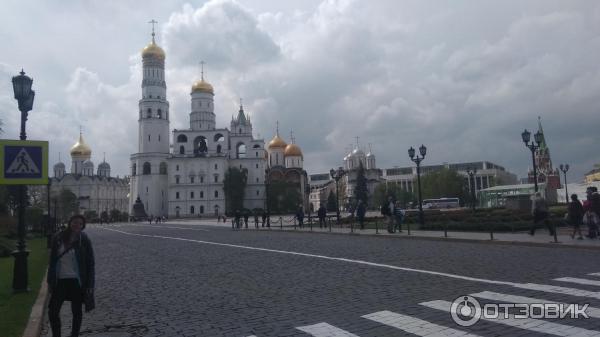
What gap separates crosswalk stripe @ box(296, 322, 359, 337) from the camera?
6293 millimetres

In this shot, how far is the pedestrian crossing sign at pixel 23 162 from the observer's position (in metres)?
10.1

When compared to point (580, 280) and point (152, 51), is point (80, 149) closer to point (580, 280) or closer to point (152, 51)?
point (152, 51)

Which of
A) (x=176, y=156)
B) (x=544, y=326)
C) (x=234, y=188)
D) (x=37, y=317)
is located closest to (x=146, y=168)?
(x=176, y=156)

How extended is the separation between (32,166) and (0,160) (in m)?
0.61

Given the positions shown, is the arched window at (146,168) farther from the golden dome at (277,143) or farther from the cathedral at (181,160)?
the golden dome at (277,143)

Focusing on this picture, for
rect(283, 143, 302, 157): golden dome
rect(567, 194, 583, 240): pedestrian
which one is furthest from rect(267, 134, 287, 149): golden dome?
rect(567, 194, 583, 240): pedestrian

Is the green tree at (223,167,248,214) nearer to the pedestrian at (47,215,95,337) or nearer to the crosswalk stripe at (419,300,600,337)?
the pedestrian at (47,215,95,337)

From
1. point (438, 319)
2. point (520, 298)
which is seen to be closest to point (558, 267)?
point (520, 298)

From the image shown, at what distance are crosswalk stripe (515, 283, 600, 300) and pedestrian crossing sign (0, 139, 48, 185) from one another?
10000mm

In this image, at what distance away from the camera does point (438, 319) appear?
6.82 m

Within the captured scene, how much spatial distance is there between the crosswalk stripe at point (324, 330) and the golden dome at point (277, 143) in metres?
112

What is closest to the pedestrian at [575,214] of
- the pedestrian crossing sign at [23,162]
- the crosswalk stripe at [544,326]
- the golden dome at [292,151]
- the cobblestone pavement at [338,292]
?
the cobblestone pavement at [338,292]

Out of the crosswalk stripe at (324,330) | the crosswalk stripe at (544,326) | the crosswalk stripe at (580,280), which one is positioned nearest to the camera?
the crosswalk stripe at (544,326)

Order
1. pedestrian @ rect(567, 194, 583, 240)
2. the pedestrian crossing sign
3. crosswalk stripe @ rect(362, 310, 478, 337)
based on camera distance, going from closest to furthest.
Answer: crosswalk stripe @ rect(362, 310, 478, 337)
the pedestrian crossing sign
pedestrian @ rect(567, 194, 583, 240)
